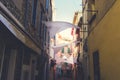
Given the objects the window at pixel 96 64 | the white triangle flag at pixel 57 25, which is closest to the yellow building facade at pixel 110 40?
the window at pixel 96 64

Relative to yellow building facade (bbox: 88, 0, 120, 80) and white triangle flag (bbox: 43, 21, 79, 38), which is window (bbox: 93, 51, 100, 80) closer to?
yellow building facade (bbox: 88, 0, 120, 80)

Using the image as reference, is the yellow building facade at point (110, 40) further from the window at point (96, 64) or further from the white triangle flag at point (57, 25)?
the white triangle flag at point (57, 25)

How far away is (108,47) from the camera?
6223 mm

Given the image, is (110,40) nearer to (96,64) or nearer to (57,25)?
(96,64)

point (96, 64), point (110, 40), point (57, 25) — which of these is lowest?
point (96, 64)

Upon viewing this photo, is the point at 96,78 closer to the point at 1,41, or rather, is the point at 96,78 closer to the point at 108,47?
the point at 108,47

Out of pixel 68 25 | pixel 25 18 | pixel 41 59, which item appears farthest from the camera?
pixel 41 59

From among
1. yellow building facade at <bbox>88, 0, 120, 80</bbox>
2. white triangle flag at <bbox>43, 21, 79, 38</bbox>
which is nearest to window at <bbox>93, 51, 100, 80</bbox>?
yellow building facade at <bbox>88, 0, 120, 80</bbox>

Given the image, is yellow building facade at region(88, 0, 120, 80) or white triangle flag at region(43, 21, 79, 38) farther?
white triangle flag at region(43, 21, 79, 38)

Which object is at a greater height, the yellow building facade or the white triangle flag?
the white triangle flag

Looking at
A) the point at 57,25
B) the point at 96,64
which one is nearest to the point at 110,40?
the point at 96,64

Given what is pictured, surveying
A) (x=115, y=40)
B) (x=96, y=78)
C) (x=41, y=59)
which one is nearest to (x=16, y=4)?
(x=115, y=40)

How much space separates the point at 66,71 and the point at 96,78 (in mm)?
35429

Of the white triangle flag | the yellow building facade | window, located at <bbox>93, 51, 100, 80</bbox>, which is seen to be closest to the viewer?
the yellow building facade
